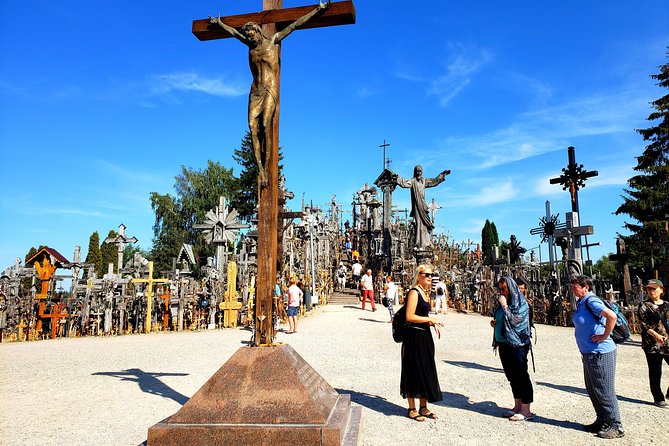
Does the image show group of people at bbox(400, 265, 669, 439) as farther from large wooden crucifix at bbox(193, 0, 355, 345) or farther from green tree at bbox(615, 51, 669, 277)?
green tree at bbox(615, 51, 669, 277)

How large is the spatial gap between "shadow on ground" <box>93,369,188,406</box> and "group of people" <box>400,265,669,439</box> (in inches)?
122

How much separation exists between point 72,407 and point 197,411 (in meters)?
3.28

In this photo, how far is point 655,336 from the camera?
224 inches

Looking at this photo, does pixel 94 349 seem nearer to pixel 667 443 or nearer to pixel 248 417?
pixel 248 417

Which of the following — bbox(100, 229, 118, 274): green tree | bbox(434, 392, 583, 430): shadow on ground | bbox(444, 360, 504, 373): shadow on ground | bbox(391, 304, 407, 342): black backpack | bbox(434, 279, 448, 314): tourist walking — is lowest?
bbox(444, 360, 504, 373): shadow on ground

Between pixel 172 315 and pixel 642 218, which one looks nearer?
pixel 172 315

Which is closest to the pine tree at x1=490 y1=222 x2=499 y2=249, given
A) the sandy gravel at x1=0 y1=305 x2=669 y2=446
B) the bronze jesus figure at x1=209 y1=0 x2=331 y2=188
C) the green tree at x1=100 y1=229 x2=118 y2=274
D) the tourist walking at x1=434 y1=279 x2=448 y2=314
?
the tourist walking at x1=434 y1=279 x2=448 y2=314

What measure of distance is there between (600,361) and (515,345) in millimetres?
855

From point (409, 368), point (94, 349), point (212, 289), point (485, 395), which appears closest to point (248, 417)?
point (409, 368)

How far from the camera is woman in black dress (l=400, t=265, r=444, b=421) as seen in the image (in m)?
4.84

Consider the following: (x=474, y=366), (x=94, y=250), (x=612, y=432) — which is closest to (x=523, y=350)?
(x=612, y=432)

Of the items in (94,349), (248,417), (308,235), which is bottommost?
(94,349)

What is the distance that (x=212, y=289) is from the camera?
51.7 feet

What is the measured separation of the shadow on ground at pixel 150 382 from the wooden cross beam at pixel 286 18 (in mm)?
4598
